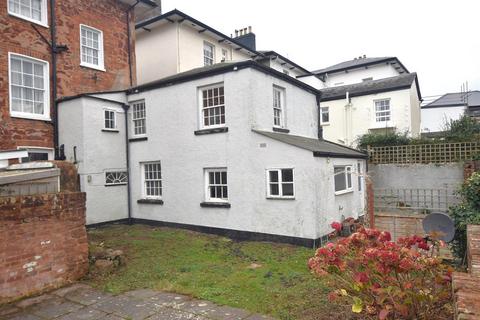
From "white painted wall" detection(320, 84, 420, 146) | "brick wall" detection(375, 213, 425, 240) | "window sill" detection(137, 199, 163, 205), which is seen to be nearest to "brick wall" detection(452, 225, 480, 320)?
"brick wall" detection(375, 213, 425, 240)

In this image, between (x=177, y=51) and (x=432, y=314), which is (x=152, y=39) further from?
(x=432, y=314)

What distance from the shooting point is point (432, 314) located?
378 centimetres

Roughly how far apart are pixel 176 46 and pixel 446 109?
97.7ft

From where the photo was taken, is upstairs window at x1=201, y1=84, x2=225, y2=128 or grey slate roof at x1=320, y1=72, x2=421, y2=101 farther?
grey slate roof at x1=320, y1=72, x2=421, y2=101

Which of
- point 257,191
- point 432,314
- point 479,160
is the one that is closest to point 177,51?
point 257,191

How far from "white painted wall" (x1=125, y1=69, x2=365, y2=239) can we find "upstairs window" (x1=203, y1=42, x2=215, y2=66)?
6699 mm

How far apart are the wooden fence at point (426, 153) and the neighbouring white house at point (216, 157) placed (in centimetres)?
229

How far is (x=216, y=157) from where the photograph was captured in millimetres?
11812

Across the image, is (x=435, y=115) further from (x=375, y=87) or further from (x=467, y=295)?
(x=467, y=295)

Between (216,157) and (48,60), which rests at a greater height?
(48,60)

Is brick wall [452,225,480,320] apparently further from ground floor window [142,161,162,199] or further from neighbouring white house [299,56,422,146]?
neighbouring white house [299,56,422,146]

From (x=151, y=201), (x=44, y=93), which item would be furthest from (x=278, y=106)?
(x=44, y=93)

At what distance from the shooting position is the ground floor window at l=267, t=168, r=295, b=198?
408 inches

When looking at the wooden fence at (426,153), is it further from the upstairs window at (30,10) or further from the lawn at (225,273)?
the upstairs window at (30,10)
